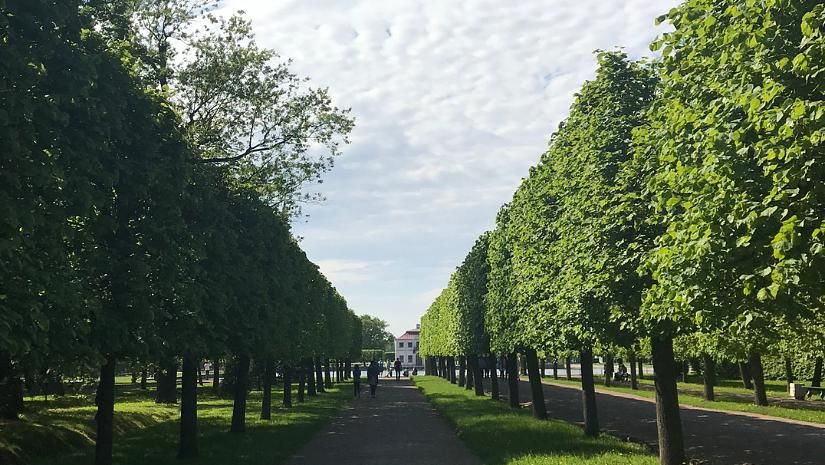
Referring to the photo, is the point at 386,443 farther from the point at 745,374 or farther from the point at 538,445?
the point at 745,374

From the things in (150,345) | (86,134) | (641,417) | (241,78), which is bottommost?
(641,417)

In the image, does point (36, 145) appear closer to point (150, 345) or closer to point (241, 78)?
point (150, 345)

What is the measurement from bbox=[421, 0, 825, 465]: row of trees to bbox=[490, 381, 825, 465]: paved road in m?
5.19

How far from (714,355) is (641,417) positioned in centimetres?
1265

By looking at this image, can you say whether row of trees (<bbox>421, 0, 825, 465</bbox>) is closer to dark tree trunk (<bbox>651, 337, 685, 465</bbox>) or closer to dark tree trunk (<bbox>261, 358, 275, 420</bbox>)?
dark tree trunk (<bbox>651, 337, 685, 465</bbox>)

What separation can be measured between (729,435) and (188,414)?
16619 mm

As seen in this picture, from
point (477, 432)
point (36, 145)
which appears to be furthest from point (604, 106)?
point (36, 145)

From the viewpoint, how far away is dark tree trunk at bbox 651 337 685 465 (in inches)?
541

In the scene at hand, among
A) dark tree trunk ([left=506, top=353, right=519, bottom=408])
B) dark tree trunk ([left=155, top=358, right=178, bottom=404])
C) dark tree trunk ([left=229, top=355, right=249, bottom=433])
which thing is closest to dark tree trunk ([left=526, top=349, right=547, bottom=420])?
dark tree trunk ([left=506, top=353, right=519, bottom=408])

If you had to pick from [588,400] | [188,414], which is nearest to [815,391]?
[588,400]

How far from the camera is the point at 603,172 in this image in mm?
15180

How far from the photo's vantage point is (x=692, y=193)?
9.20 m

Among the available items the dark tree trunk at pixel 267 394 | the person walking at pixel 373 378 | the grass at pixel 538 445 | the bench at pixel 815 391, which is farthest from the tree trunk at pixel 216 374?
the bench at pixel 815 391

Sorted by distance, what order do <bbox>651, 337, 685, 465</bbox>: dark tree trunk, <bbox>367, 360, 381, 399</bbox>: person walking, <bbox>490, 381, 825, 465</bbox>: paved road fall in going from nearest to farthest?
<bbox>651, 337, 685, 465</bbox>: dark tree trunk
<bbox>490, 381, 825, 465</bbox>: paved road
<bbox>367, 360, 381, 399</bbox>: person walking
